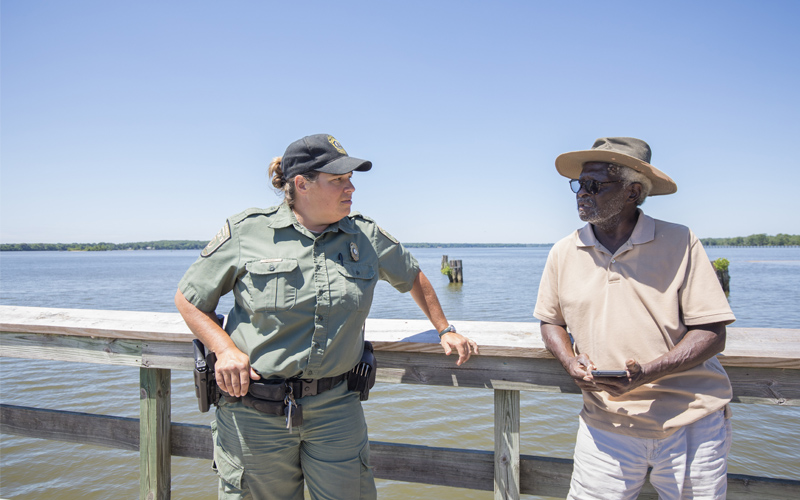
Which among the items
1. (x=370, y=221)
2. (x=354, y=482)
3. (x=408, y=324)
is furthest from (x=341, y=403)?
(x=370, y=221)

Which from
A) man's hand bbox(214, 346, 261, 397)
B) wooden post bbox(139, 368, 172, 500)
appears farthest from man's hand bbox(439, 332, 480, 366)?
wooden post bbox(139, 368, 172, 500)

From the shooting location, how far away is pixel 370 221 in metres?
2.13

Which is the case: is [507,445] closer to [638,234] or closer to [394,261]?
[394,261]

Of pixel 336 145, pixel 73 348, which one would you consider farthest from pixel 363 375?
pixel 73 348

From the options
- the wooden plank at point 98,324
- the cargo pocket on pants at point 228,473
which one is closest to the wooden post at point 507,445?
the cargo pocket on pants at point 228,473

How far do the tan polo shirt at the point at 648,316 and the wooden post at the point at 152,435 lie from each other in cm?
200

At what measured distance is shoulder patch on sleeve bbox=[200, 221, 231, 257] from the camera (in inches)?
72.5

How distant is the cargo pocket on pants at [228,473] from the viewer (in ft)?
5.92


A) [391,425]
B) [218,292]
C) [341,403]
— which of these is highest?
[218,292]

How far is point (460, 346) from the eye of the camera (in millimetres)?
1903

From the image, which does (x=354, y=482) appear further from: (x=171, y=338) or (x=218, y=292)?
(x=171, y=338)

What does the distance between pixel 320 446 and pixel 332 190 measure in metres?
1.01

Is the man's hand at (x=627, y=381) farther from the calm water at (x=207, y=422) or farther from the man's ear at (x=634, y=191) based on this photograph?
the calm water at (x=207, y=422)

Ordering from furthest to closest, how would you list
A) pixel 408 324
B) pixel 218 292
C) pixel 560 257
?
pixel 408 324
pixel 560 257
pixel 218 292
